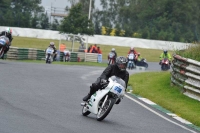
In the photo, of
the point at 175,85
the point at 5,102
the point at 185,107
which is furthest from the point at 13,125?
the point at 175,85

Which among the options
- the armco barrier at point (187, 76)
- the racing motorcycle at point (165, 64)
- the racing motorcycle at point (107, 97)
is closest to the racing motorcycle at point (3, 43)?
the armco barrier at point (187, 76)

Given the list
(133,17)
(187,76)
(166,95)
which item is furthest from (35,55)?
(133,17)

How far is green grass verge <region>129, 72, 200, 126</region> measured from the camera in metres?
15.1

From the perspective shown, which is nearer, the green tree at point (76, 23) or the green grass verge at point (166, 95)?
the green grass verge at point (166, 95)

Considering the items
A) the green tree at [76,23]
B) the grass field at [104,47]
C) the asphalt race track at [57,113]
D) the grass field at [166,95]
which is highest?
the green tree at [76,23]

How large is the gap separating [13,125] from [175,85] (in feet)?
31.8

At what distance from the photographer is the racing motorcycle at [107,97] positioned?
40.6ft

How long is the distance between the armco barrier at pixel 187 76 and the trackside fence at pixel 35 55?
18.9 meters

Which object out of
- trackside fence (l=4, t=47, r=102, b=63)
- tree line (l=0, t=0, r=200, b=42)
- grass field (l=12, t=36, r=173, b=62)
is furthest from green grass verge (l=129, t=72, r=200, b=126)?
tree line (l=0, t=0, r=200, b=42)

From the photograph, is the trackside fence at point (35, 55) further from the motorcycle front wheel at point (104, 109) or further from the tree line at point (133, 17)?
the motorcycle front wheel at point (104, 109)

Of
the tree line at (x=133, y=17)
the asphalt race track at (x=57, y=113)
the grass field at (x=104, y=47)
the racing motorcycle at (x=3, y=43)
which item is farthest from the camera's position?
the tree line at (x=133, y=17)

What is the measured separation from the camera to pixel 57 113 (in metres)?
12.8

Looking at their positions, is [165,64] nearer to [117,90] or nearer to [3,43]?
[3,43]

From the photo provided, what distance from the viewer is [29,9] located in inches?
2904
